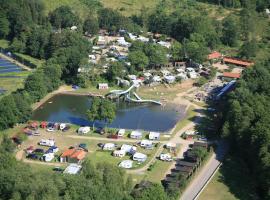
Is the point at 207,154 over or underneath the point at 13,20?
underneath

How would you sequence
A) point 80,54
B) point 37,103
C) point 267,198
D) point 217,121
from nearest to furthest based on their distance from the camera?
1. point 267,198
2. point 217,121
3. point 37,103
4. point 80,54

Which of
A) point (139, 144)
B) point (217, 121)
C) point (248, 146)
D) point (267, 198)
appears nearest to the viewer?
point (267, 198)

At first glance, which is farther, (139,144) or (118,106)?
(118,106)

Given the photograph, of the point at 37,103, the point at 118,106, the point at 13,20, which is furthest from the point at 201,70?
the point at 13,20

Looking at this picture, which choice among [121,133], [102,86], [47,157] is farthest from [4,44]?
Answer: [47,157]

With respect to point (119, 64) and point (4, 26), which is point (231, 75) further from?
point (4, 26)

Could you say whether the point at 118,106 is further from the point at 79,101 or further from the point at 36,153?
the point at 36,153
